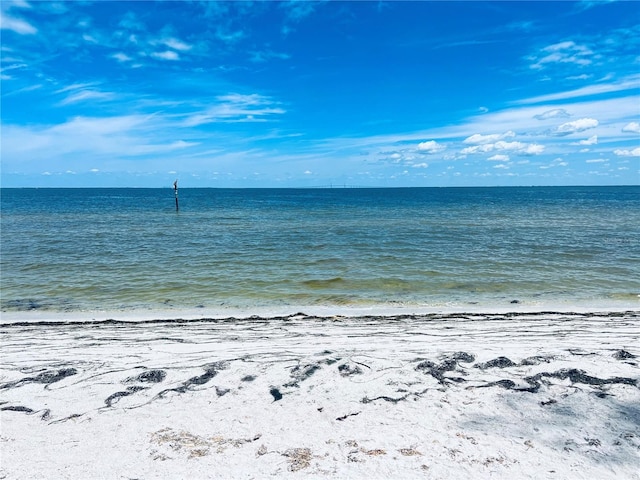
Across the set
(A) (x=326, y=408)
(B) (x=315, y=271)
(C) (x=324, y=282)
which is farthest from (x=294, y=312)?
(A) (x=326, y=408)

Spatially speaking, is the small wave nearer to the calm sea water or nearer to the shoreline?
the calm sea water

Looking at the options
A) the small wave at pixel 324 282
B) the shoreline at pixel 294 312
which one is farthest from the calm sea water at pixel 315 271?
the shoreline at pixel 294 312

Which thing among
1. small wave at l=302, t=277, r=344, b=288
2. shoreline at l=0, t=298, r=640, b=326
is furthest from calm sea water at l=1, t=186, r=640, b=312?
shoreline at l=0, t=298, r=640, b=326

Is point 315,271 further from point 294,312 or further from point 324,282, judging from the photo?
point 294,312

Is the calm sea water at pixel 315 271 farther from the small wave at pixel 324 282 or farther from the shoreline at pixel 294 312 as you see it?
the shoreline at pixel 294 312

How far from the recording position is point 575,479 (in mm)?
3621

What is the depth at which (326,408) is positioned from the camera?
16.3 ft

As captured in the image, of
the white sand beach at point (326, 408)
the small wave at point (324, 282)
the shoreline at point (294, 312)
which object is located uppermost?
the white sand beach at point (326, 408)

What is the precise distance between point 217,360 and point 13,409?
2662 millimetres

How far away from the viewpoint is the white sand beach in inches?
153

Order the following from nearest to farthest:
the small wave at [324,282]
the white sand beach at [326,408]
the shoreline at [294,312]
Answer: the white sand beach at [326,408] → the shoreline at [294,312] → the small wave at [324,282]

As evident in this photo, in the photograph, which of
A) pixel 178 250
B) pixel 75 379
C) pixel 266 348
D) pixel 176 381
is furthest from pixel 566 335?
pixel 178 250

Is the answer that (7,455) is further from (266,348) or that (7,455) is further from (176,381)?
(266,348)

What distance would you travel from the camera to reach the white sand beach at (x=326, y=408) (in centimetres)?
389
